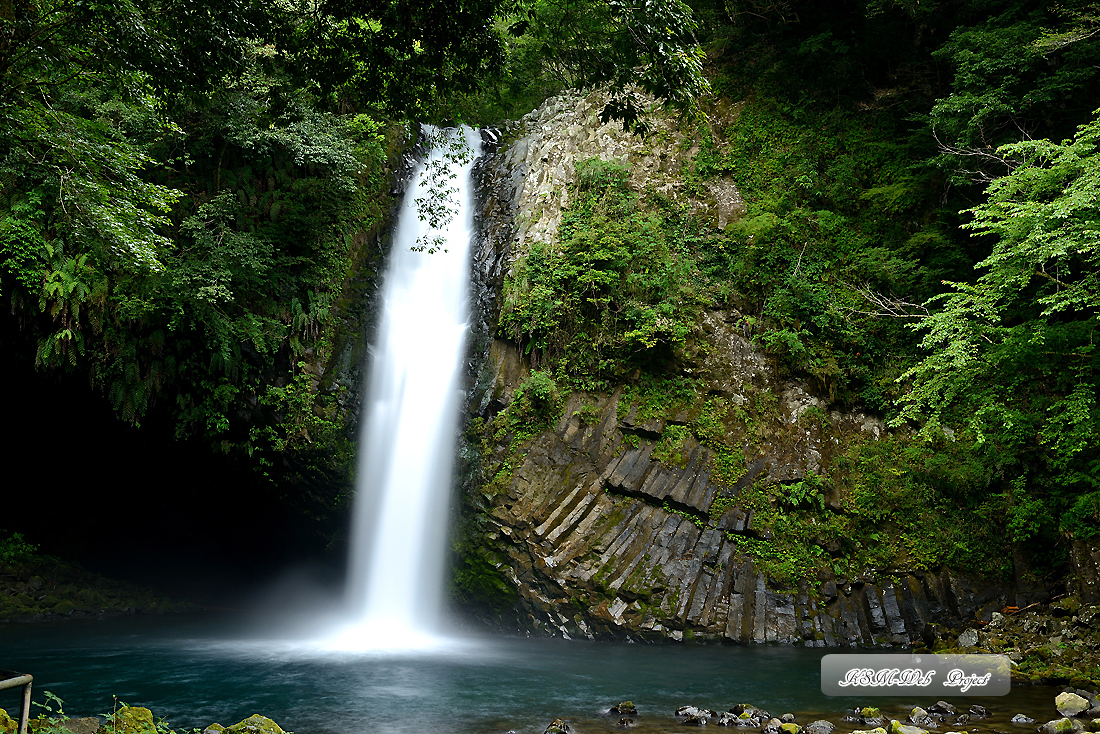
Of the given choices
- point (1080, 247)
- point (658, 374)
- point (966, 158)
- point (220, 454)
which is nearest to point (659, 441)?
point (658, 374)

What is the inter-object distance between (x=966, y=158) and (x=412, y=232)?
505 inches

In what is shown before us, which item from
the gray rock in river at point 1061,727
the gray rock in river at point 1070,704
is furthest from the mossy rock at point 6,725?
the gray rock in river at point 1070,704

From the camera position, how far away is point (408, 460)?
1475 cm

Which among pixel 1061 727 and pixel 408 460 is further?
pixel 408 460

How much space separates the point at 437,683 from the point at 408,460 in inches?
232

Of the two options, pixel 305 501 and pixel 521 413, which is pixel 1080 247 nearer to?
pixel 521 413

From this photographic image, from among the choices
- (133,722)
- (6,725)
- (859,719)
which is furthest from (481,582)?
(6,725)

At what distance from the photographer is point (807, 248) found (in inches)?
611

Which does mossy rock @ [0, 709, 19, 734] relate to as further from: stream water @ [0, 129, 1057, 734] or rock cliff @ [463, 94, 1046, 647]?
rock cliff @ [463, 94, 1046, 647]

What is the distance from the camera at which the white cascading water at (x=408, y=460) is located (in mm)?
13938

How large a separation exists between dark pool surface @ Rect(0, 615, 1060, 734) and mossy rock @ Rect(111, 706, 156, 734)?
135 centimetres

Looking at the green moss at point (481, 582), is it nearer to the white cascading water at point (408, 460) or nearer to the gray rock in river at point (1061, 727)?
the white cascading water at point (408, 460)

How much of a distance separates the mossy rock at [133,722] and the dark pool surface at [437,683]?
135 centimetres

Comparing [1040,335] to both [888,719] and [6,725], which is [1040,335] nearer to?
[888,719]
